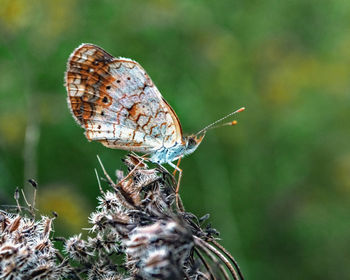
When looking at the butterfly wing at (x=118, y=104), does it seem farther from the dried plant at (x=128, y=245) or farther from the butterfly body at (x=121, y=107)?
the dried plant at (x=128, y=245)

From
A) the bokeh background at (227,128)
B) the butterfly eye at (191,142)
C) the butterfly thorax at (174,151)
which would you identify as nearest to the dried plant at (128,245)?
the butterfly thorax at (174,151)

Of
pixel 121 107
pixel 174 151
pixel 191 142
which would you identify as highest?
pixel 121 107

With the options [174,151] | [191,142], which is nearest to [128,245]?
[174,151]

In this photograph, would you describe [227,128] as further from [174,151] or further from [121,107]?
[121,107]

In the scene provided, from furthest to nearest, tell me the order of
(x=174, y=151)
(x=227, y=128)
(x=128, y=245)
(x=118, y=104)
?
(x=227, y=128)
(x=174, y=151)
(x=118, y=104)
(x=128, y=245)

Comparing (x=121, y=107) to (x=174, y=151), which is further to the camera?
(x=174, y=151)

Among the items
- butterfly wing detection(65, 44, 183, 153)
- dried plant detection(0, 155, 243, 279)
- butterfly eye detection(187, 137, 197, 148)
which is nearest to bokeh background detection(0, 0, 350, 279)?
butterfly wing detection(65, 44, 183, 153)
